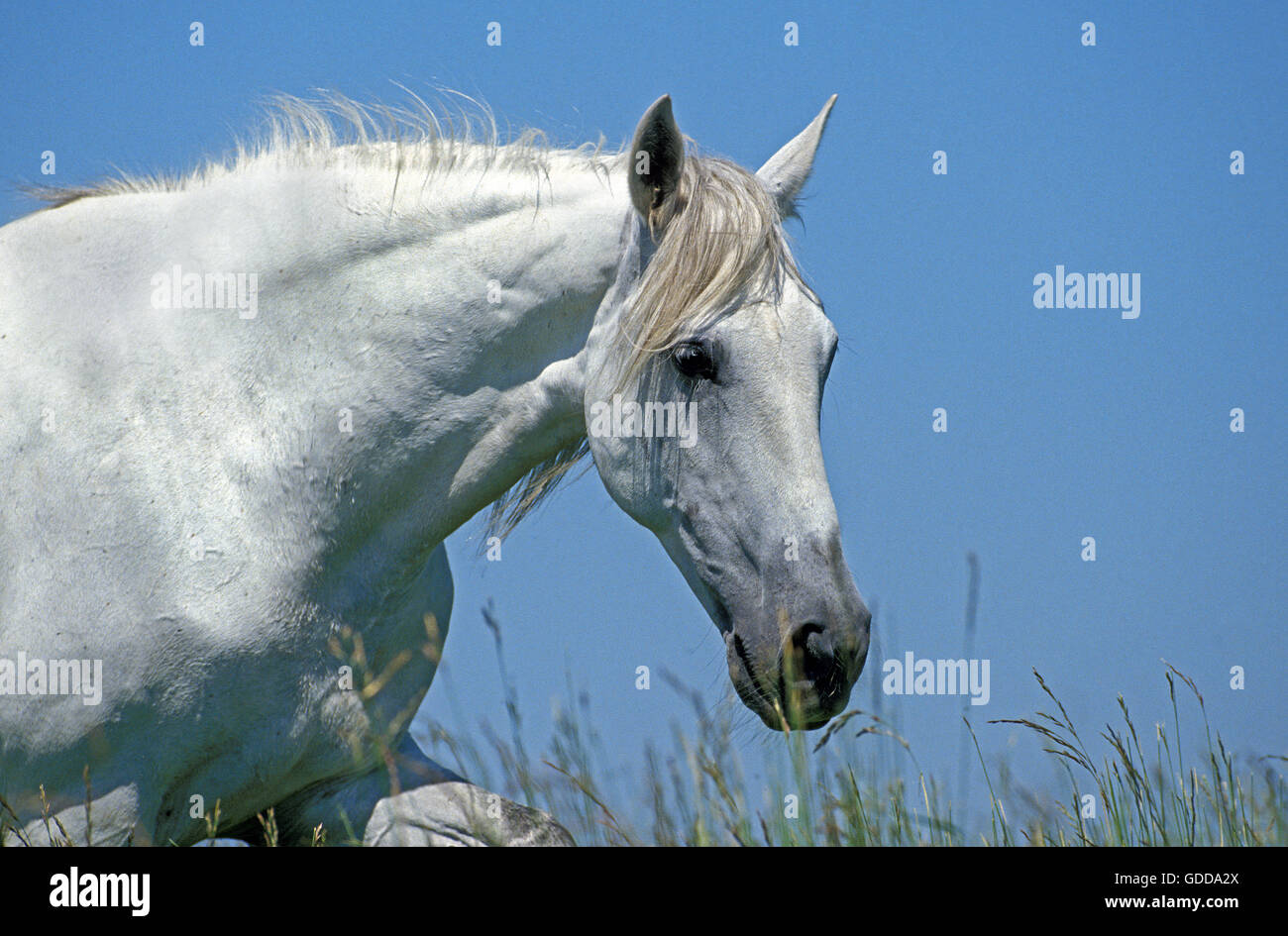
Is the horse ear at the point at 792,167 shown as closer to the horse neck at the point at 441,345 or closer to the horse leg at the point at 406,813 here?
the horse neck at the point at 441,345

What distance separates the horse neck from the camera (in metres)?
4.14

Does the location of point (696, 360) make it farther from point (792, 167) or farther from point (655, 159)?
point (792, 167)

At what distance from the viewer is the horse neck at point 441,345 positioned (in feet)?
13.6

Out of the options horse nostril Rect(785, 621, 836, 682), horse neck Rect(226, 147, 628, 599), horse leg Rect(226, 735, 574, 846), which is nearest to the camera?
horse nostril Rect(785, 621, 836, 682)

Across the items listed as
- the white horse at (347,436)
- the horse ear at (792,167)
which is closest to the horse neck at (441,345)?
the white horse at (347,436)

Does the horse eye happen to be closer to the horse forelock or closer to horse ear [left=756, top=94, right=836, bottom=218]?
the horse forelock

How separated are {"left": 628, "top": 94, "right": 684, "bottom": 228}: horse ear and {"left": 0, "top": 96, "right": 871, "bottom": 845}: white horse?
1cm

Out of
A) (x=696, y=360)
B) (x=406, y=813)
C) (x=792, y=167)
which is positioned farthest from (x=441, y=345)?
(x=406, y=813)

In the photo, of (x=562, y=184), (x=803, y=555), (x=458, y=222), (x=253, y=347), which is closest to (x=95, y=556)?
(x=253, y=347)

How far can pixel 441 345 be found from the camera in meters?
4.17

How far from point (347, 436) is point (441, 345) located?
1.42 feet

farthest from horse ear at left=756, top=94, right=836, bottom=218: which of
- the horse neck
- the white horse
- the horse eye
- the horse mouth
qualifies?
the horse mouth
